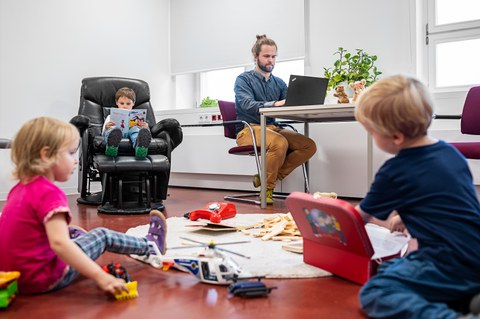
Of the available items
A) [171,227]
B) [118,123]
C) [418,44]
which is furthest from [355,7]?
[171,227]

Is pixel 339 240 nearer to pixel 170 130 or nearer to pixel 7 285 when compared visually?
pixel 7 285

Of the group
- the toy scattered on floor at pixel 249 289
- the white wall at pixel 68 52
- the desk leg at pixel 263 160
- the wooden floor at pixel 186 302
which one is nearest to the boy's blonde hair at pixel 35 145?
the wooden floor at pixel 186 302

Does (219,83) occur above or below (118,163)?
above

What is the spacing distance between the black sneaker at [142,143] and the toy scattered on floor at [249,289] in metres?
1.89

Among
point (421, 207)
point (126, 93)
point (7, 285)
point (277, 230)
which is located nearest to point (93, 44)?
point (126, 93)

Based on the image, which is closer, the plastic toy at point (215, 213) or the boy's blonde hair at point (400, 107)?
the boy's blonde hair at point (400, 107)

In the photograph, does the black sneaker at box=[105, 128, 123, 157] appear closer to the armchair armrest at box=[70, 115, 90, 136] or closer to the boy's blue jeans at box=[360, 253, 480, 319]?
the armchair armrest at box=[70, 115, 90, 136]

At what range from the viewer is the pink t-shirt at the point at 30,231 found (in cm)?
122

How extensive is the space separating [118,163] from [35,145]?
169 cm

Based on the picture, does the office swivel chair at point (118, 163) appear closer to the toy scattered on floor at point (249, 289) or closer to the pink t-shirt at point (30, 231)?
the pink t-shirt at point (30, 231)

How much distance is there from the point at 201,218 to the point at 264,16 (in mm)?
2655

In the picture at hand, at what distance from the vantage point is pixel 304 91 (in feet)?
10.2

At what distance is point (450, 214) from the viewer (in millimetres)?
1056

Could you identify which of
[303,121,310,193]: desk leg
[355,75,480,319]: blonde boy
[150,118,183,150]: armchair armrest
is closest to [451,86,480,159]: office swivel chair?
[303,121,310,193]: desk leg
